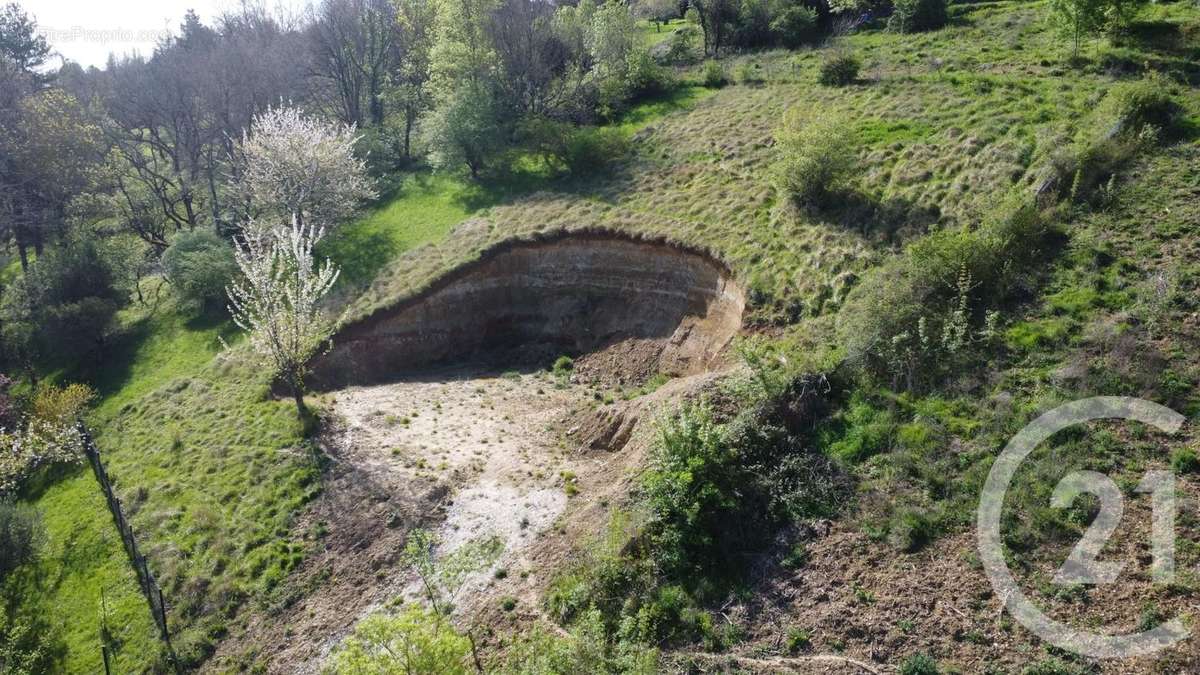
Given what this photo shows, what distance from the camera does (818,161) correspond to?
22.8 m

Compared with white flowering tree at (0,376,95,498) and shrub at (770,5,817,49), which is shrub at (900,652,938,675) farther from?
shrub at (770,5,817,49)

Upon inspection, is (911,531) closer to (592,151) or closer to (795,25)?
(592,151)

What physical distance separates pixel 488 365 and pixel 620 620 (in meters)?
14.5

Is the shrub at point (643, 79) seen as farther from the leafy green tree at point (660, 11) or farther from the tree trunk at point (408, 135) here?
the leafy green tree at point (660, 11)

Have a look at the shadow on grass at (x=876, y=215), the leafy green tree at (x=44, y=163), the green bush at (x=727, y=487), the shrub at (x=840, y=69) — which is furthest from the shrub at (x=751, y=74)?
the leafy green tree at (x=44, y=163)

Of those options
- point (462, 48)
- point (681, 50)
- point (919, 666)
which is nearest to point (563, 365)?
point (919, 666)

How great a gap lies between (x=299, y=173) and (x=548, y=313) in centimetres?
1409

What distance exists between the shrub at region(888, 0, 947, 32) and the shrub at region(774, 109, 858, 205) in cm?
1550

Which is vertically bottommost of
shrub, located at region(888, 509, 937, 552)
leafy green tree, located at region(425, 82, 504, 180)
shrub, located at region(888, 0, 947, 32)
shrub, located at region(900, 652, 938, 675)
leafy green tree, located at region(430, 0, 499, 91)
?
shrub, located at region(900, 652, 938, 675)

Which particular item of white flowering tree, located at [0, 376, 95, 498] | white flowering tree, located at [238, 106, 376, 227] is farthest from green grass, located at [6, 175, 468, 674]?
white flowering tree, located at [238, 106, 376, 227]

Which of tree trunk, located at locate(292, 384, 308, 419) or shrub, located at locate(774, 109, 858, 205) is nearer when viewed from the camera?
tree trunk, located at locate(292, 384, 308, 419)

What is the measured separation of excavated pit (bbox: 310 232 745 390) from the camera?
24156 millimetres

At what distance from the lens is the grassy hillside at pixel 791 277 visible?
15000mm

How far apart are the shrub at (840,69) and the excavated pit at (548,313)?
12.4 metres
